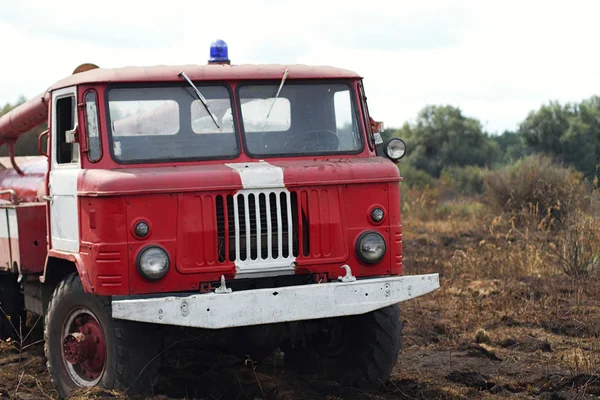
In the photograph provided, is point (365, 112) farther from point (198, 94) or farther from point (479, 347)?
point (479, 347)

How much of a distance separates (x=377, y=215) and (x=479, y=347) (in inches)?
89.2

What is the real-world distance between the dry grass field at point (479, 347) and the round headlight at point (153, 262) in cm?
81

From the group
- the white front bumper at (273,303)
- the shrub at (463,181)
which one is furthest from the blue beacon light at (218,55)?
the shrub at (463,181)

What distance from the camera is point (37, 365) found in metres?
8.82

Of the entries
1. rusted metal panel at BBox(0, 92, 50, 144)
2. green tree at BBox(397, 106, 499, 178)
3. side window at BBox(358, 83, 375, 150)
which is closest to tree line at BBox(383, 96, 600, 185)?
green tree at BBox(397, 106, 499, 178)

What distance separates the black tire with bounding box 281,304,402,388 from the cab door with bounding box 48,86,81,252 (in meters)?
1.95

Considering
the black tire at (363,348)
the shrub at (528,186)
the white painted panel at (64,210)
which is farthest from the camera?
the shrub at (528,186)

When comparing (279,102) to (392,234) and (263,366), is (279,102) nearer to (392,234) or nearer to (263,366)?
(392,234)

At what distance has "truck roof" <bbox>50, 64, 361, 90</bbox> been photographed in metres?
7.02

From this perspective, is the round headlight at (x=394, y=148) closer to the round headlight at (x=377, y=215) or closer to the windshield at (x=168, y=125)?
the round headlight at (x=377, y=215)

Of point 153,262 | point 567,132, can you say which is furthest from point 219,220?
point 567,132

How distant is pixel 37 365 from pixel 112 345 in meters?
2.45

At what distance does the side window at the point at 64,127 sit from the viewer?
24.2 feet

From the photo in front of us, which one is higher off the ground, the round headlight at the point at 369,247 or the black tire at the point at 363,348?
the round headlight at the point at 369,247
